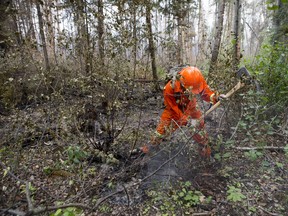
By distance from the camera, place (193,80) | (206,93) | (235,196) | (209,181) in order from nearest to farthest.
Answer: (235,196) → (209,181) → (193,80) → (206,93)

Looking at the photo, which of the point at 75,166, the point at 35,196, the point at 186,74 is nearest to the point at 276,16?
the point at 186,74

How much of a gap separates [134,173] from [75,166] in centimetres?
85

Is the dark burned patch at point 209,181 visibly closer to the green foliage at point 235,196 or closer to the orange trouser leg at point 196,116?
the green foliage at point 235,196

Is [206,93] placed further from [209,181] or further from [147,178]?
[147,178]

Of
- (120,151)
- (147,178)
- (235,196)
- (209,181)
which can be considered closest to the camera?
(235,196)

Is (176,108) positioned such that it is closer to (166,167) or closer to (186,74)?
(186,74)

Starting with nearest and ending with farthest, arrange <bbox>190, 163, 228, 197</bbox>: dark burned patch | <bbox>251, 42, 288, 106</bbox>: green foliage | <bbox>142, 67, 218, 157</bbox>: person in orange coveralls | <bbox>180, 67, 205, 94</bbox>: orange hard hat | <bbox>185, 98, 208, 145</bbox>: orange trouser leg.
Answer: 1. <bbox>190, 163, 228, 197</bbox>: dark burned patch
2. <bbox>185, 98, 208, 145</bbox>: orange trouser leg
3. <bbox>142, 67, 218, 157</bbox>: person in orange coveralls
4. <bbox>180, 67, 205, 94</bbox>: orange hard hat
5. <bbox>251, 42, 288, 106</bbox>: green foliage

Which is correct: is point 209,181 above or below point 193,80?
below

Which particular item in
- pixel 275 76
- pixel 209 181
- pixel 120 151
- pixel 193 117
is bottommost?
pixel 209 181

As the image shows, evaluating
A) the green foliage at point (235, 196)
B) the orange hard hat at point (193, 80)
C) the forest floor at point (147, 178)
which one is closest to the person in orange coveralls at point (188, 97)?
the orange hard hat at point (193, 80)

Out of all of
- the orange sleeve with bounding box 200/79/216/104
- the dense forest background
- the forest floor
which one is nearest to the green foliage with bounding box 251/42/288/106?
the dense forest background

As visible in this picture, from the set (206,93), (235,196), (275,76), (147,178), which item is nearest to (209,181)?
(235,196)

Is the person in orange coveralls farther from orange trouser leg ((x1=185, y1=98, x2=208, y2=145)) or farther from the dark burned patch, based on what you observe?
the dark burned patch

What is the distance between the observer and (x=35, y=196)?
2572 mm
